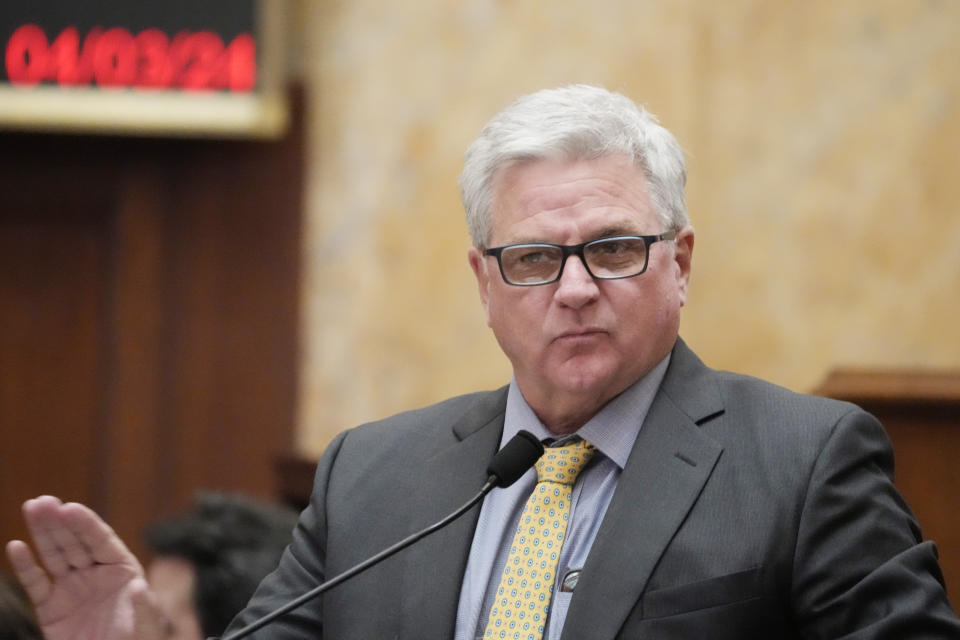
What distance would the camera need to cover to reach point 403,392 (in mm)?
3877

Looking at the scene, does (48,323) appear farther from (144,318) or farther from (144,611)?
(144,611)

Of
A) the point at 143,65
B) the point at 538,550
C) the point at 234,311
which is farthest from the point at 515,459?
the point at 234,311

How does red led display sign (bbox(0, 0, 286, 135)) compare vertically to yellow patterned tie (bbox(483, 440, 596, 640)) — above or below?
above

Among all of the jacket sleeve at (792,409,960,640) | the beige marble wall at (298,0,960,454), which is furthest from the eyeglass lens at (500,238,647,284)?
the beige marble wall at (298,0,960,454)

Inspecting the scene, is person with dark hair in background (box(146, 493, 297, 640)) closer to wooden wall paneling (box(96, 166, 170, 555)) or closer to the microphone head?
the microphone head

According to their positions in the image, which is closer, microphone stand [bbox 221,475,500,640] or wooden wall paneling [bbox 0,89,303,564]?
microphone stand [bbox 221,475,500,640]

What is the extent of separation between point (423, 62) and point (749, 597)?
2.60 m

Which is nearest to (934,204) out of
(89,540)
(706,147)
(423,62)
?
(706,147)

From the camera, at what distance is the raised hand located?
176 centimetres

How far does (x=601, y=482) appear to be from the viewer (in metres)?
1.81

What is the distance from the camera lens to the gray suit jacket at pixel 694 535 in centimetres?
158

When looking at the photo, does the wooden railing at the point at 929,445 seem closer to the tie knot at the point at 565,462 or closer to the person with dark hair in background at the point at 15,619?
the tie knot at the point at 565,462

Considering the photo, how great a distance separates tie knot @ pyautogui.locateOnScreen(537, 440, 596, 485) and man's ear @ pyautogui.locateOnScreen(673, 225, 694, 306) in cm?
27

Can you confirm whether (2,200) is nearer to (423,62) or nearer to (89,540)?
(423,62)
